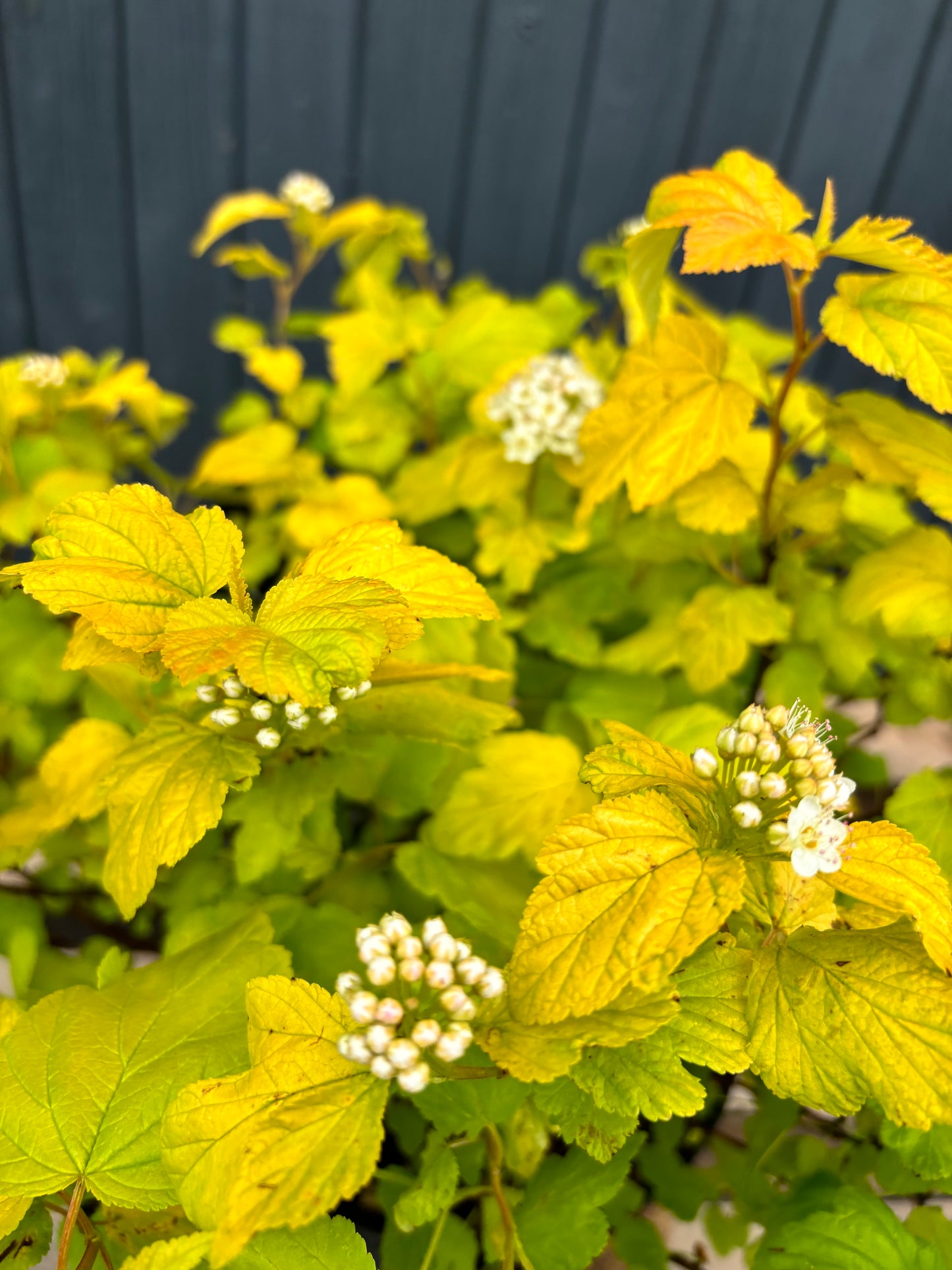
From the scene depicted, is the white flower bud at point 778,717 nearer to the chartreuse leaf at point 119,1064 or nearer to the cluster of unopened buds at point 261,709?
the cluster of unopened buds at point 261,709

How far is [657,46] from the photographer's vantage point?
1917 mm

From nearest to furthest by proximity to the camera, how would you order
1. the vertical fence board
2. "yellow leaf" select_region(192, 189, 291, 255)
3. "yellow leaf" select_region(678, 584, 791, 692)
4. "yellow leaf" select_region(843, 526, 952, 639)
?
1. "yellow leaf" select_region(843, 526, 952, 639)
2. "yellow leaf" select_region(678, 584, 791, 692)
3. "yellow leaf" select_region(192, 189, 291, 255)
4. the vertical fence board

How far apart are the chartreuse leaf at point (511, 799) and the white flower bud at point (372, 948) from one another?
12.7 inches

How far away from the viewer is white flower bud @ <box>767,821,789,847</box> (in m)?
0.56

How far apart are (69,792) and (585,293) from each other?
5.95 ft

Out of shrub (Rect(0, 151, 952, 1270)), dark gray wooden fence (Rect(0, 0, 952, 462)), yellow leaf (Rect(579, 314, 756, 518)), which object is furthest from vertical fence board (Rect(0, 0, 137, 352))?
yellow leaf (Rect(579, 314, 756, 518))

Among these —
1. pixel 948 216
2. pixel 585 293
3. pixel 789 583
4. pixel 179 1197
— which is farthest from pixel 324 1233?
pixel 948 216

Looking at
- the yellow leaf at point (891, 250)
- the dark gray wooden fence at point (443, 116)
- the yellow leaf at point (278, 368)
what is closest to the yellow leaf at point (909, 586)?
the yellow leaf at point (891, 250)

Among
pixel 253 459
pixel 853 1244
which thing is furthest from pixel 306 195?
pixel 853 1244

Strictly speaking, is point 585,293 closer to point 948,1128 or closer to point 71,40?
point 71,40

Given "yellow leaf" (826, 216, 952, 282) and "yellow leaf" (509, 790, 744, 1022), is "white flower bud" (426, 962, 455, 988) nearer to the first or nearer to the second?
"yellow leaf" (509, 790, 744, 1022)

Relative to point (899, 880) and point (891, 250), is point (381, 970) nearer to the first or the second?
point (899, 880)

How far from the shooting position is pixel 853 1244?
0.66 m

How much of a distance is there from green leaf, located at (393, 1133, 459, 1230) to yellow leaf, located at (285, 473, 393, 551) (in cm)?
74
